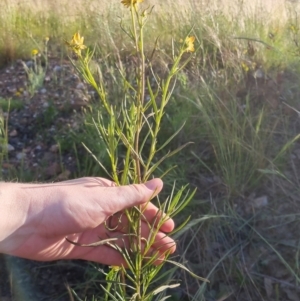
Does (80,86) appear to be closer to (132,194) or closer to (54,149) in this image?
(54,149)

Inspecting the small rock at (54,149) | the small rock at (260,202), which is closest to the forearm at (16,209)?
the small rock at (260,202)

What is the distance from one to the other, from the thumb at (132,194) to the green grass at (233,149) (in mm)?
440

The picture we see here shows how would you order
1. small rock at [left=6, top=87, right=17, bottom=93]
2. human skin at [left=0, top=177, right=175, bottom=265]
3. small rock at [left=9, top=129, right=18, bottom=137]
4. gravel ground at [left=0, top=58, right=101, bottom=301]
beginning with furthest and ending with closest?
small rock at [left=6, top=87, right=17, bottom=93] < small rock at [left=9, top=129, right=18, bottom=137] < gravel ground at [left=0, top=58, right=101, bottom=301] < human skin at [left=0, top=177, right=175, bottom=265]

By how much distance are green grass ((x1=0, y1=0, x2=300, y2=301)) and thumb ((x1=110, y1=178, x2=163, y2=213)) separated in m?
0.44

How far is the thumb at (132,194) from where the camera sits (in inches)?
69.5

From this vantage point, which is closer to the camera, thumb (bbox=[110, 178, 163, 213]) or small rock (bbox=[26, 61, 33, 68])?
thumb (bbox=[110, 178, 163, 213])

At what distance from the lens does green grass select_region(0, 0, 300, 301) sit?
2.77 m

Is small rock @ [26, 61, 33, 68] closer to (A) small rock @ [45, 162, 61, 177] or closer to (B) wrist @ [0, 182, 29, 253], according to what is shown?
(A) small rock @ [45, 162, 61, 177]

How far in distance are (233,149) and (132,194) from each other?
143 centimetres

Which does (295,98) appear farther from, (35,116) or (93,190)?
(93,190)

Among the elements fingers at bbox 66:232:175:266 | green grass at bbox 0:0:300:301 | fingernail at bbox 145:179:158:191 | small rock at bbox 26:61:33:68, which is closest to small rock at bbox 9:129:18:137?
green grass at bbox 0:0:300:301

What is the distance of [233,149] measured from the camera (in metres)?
3.11

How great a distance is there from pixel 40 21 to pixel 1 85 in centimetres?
141

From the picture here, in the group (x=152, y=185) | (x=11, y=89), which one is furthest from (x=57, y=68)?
(x=152, y=185)
